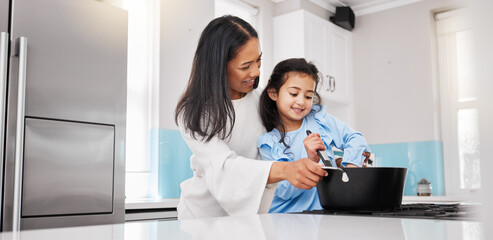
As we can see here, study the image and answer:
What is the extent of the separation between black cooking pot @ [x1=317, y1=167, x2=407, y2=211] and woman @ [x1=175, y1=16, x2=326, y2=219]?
0.16m

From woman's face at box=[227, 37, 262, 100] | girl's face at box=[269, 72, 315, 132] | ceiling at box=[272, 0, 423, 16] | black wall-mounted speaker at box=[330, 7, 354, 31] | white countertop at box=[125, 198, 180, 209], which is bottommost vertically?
white countertop at box=[125, 198, 180, 209]

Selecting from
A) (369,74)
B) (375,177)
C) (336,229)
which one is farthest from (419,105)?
(336,229)

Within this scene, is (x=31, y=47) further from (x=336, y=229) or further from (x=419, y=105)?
(x=419, y=105)

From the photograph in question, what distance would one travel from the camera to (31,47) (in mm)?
1901

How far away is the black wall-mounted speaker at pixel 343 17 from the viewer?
14.5 feet

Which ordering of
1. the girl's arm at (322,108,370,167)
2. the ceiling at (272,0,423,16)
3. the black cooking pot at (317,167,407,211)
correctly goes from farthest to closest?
the ceiling at (272,0,423,16) < the girl's arm at (322,108,370,167) < the black cooking pot at (317,167,407,211)

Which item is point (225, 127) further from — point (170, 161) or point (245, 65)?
point (170, 161)

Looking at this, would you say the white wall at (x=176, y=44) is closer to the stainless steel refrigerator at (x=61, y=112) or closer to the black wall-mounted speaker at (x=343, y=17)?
the stainless steel refrigerator at (x=61, y=112)

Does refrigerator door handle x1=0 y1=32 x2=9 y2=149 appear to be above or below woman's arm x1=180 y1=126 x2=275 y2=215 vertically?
above

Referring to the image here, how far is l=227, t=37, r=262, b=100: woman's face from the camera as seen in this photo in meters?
1.40

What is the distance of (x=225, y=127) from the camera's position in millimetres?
1351

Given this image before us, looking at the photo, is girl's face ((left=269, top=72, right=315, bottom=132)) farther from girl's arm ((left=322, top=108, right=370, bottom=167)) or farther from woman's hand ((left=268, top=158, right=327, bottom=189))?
woman's hand ((left=268, top=158, right=327, bottom=189))

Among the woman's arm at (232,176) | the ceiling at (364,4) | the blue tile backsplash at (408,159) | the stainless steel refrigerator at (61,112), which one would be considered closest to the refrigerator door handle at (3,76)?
the stainless steel refrigerator at (61,112)

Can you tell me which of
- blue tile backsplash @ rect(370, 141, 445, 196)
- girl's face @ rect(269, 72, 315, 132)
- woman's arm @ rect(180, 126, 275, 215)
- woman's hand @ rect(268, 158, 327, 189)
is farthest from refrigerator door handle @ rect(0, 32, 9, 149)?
A: blue tile backsplash @ rect(370, 141, 445, 196)
